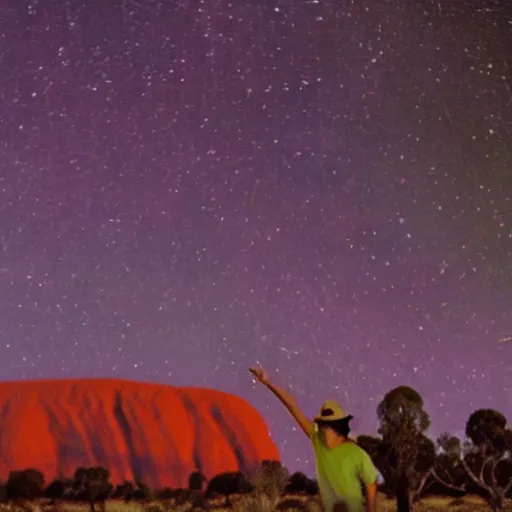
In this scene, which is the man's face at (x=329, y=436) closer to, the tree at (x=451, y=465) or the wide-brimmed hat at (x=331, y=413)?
the wide-brimmed hat at (x=331, y=413)

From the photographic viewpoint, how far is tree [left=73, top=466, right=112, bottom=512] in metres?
26.7

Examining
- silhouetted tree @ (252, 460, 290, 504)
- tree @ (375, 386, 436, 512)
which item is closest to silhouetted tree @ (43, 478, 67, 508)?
silhouetted tree @ (252, 460, 290, 504)

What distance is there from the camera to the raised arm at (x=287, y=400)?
13.4 feet

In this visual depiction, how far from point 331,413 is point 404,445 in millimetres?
14625

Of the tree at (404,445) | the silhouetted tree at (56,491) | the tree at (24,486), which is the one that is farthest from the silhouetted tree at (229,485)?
the tree at (404,445)

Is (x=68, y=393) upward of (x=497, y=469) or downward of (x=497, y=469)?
upward

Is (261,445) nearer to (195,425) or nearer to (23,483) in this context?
(195,425)

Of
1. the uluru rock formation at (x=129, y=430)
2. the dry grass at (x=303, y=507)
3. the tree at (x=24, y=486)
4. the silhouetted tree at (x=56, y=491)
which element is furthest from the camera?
the uluru rock formation at (x=129, y=430)

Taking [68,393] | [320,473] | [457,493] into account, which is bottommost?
[457,493]

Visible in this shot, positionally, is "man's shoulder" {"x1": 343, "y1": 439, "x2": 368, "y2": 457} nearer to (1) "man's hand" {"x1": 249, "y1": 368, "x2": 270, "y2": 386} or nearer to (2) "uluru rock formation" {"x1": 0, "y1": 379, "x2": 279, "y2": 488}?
(1) "man's hand" {"x1": 249, "y1": 368, "x2": 270, "y2": 386}

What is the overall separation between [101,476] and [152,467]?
4836 cm

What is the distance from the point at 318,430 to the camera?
3.98 meters

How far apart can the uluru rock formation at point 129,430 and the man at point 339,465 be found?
72210mm

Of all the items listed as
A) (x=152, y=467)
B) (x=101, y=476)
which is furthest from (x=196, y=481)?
(x=152, y=467)
